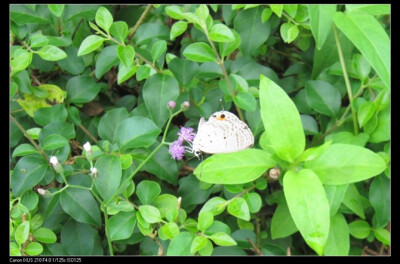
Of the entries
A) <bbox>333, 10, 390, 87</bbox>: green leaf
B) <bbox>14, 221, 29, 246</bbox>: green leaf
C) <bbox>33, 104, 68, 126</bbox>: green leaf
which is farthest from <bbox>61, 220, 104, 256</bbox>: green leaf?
<bbox>333, 10, 390, 87</bbox>: green leaf

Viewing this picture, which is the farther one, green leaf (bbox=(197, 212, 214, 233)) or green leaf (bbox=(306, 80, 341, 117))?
green leaf (bbox=(306, 80, 341, 117))

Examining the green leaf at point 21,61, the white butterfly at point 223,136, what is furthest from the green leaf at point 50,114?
the white butterfly at point 223,136

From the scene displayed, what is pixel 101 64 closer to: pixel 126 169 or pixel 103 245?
pixel 126 169

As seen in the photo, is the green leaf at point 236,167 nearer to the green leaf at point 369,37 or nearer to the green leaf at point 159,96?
the green leaf at point 159,96

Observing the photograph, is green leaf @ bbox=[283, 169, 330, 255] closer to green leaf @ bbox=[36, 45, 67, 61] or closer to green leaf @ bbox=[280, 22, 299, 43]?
green leaf @ bbox=[280, 22, 299, 43]

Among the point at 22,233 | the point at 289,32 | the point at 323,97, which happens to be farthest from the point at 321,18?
the point at 22,233

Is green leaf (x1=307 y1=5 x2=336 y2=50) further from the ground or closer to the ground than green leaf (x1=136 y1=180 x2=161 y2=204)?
further from the ground
